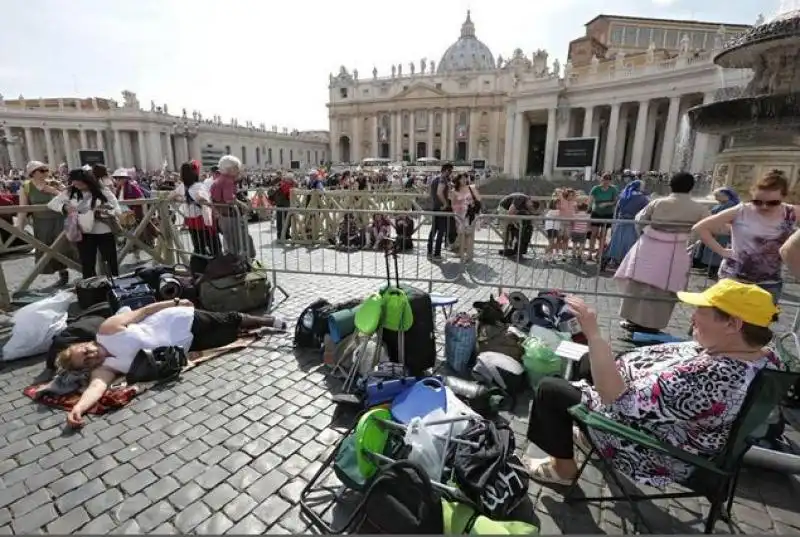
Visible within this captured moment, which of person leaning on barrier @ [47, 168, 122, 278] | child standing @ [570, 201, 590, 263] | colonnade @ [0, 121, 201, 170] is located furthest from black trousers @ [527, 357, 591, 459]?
colonnade @ [0, 121, 201, 170]

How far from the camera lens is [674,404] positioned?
6.38 feet

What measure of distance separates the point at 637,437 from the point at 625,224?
6468mm

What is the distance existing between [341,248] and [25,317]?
6.18 meters

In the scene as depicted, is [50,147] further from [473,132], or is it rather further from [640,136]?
[640,136]

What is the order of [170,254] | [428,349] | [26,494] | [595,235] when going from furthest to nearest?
[595,235] → [170,254] → [428,349] → [26,494]

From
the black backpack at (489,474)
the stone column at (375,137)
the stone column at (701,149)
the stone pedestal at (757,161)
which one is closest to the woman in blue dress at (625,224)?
the stone pedestal at (757,161)

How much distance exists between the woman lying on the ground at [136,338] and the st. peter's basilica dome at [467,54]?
102m

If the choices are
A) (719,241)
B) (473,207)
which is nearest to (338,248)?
(473,207)

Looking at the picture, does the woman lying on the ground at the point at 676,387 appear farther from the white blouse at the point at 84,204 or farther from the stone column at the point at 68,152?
the stone column at the point at 68,152

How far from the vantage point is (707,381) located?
186 centimetres

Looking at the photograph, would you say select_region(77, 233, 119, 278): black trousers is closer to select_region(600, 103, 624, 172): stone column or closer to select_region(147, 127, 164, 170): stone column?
select_region(600, 103, 624, 172): stone column

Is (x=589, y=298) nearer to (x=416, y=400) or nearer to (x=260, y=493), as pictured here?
(x=416, y=400)

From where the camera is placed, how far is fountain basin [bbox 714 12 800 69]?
8.51 m

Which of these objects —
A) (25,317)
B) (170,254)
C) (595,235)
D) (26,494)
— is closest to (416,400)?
(26,494)
